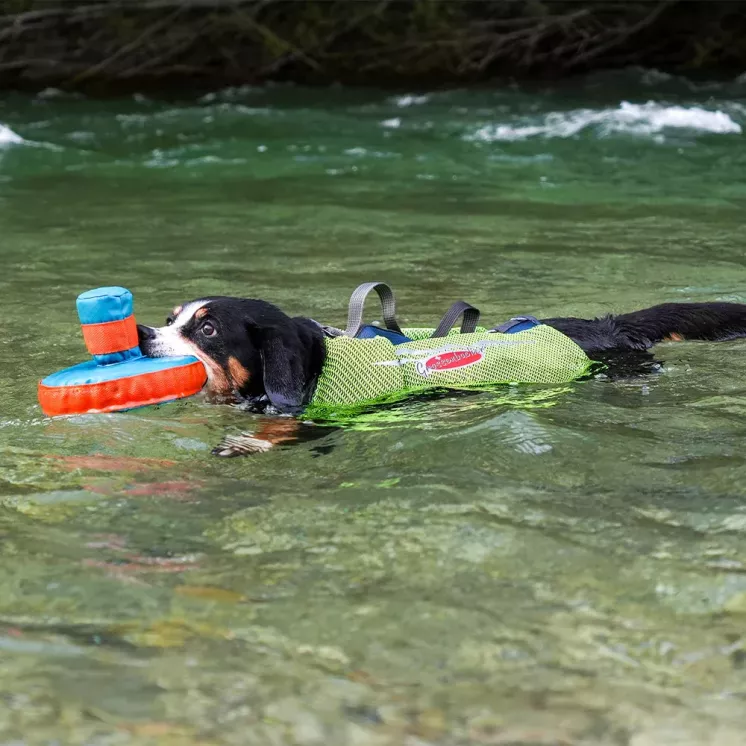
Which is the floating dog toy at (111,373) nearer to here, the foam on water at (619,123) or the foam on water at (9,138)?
the foam on water at (619,123)

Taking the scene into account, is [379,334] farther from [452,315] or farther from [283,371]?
[283,371]

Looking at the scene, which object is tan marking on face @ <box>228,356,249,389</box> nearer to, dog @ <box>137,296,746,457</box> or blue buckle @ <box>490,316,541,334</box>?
dog @ <box>137,296,746,457</box>

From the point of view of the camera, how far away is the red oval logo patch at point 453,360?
201 inches

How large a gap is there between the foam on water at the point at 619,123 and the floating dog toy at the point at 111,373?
33.0 feet

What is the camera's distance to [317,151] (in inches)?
547

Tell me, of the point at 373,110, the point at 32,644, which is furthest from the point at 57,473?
the point at 373,110

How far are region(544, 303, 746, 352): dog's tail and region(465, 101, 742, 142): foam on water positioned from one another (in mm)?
8929

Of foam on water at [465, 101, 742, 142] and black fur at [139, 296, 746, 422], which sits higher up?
foam on water at [465, 101, 742, 142]

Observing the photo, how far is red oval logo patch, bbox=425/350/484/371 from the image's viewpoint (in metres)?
5.10

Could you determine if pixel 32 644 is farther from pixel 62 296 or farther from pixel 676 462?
pixel 62 296

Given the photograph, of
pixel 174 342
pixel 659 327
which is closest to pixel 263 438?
pixel 174 342

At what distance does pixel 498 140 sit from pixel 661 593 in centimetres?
1162

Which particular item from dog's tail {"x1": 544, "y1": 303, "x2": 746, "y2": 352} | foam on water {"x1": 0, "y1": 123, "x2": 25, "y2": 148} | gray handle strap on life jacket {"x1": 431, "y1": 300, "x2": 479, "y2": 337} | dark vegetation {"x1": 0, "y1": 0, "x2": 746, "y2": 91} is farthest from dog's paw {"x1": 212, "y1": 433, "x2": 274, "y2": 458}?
dark vegetation {"x1": 0, "y1": 0, "x2": 746, "y2": 91}

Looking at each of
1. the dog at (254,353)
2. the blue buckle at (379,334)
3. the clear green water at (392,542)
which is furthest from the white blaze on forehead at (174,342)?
the blue buckle at (379,334)
